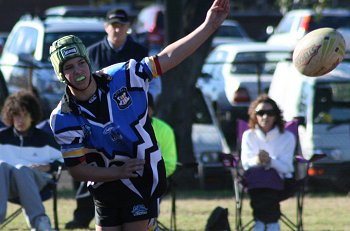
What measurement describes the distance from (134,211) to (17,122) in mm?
3977

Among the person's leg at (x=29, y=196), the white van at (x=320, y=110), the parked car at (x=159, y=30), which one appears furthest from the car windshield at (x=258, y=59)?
the person's leg at (x=29, y=196)

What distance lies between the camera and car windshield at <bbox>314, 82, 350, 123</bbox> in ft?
42.7

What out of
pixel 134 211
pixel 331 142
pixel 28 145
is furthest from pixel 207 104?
pixel 134 211

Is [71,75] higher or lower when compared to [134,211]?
higher

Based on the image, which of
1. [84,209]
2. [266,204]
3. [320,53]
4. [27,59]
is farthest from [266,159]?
[27,59]

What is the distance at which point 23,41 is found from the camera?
15656mm

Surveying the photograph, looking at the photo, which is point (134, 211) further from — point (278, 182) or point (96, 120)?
point (278, 182)

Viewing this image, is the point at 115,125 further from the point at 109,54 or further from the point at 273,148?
the point at 109,54

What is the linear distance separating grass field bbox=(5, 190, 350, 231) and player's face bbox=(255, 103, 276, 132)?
3.56ft

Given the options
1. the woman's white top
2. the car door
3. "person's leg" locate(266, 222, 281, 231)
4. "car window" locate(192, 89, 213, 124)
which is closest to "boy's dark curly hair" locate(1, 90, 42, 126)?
the woman's white top

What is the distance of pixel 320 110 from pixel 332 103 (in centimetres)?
33

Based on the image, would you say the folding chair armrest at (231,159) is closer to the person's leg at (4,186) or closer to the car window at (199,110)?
the person's leg at (4,186)

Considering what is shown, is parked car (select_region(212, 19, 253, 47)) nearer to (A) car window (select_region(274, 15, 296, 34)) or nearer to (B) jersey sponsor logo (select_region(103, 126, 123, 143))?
(A) car window (select_region(274, 15, 296, 34))

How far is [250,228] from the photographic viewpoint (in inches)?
372
